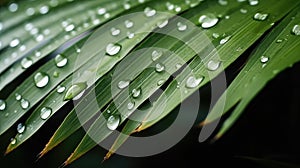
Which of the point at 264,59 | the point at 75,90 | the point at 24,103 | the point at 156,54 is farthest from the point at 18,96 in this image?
the point at 264,59

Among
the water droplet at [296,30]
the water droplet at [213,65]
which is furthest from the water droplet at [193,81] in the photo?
the water droplet at [296,30]

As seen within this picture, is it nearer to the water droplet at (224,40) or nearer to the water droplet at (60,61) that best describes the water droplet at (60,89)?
the water droplet at (60,61)

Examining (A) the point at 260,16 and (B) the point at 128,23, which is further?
(B) the point at 128,23

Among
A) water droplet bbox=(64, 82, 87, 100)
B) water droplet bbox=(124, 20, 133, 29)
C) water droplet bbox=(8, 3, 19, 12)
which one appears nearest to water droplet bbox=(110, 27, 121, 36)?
water droplet bbox=(124, 20, 133, 29)

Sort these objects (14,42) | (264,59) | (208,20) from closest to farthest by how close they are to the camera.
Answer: (264,59)
(208,20)
(14,42)

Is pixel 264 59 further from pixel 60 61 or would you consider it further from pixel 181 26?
pixel 60 61

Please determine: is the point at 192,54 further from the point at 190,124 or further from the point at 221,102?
the point at 190,124

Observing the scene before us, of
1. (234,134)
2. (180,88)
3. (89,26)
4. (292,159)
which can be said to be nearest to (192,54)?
(180,88)
